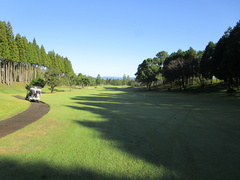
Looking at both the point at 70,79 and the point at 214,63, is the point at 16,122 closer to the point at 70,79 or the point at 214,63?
the point at 214,63

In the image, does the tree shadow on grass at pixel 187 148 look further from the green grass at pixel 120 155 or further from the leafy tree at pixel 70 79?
the leafy tree at pixel 70 79

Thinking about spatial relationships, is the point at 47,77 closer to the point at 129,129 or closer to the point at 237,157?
the point at 129,129

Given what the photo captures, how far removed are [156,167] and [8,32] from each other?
5696cm

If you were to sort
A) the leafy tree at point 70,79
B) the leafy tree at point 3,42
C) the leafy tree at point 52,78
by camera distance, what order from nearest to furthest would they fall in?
the leafy tree at point 3,42
the leafy tree at point 52,78
the leafy tree at point 70,79

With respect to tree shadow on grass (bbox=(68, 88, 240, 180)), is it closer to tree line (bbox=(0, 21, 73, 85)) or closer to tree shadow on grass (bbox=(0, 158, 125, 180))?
tree shadow on grass (bbox=(0, 158, 125, 180))

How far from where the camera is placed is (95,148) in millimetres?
5055

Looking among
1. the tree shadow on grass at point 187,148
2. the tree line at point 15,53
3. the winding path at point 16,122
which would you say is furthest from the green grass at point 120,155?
the tree line at point 15,53

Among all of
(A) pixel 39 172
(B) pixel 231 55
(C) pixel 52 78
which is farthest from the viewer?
(C) pixel 52 78

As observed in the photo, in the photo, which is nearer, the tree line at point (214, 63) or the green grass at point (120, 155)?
the green grass at point (120, 155)

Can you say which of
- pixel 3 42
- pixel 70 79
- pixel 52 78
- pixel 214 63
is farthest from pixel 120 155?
pixel 70 79

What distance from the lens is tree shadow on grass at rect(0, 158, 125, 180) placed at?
3461mm

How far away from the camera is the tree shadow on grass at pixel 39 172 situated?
136 inches

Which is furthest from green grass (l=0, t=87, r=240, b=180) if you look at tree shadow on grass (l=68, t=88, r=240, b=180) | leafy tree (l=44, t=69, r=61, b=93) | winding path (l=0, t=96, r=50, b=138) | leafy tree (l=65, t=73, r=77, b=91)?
leafy tree (l=65, t=73, r=77, b=91)

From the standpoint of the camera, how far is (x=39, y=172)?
3656 millimetres
